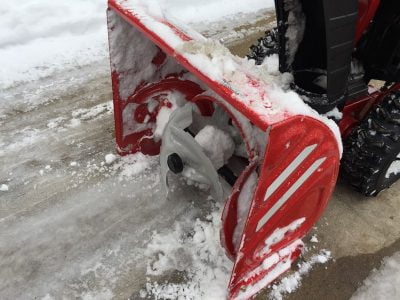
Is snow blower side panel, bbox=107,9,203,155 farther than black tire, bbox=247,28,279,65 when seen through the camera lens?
No

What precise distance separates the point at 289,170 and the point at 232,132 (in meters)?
0.67

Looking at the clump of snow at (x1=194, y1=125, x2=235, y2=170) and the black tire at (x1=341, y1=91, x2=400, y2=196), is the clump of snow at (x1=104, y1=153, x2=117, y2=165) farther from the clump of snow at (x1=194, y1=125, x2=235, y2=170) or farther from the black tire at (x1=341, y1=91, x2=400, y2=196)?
the black tire at (x1=341, y1=91, x2=400, y2=196)

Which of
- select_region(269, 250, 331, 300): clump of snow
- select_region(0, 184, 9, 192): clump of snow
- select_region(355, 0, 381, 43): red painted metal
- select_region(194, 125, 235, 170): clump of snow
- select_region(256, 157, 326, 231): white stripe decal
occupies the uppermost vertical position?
select_region(355, 0, 381, 43): red painted metal

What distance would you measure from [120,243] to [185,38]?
1.06m

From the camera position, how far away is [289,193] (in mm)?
1647

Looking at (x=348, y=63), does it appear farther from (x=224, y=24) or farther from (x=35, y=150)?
(x=224, y=24)

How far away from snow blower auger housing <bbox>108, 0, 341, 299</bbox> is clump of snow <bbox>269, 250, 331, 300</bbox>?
5cm

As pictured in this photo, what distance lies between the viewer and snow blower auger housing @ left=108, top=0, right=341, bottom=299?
1.46 meters

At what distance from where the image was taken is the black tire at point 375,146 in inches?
79.8

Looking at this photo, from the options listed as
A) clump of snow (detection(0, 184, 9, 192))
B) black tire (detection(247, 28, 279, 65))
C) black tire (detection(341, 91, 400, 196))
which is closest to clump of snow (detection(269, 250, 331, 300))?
black tire (detection(341, 91, 400, 196))

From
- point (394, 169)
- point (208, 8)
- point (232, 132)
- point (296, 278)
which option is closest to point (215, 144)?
point (232, 132)

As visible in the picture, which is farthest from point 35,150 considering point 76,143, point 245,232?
point 245,232

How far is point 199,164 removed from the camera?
6.70 ft

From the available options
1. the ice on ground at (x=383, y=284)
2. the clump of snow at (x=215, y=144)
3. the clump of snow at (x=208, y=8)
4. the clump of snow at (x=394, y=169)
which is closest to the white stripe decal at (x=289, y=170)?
the clump of snow at (x=215, y=144)
